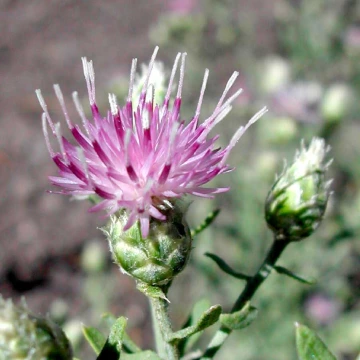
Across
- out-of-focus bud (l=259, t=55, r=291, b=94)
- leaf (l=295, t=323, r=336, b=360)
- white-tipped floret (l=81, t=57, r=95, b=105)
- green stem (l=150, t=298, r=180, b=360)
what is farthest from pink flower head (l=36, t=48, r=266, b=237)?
out-of-focus bud (l=259, t=55, r=291, b=94)

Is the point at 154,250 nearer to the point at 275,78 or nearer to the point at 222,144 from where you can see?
the point at 222,144

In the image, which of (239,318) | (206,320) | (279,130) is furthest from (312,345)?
(279,130)

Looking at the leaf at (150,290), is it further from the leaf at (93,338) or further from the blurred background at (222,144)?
the blurred background at (222,144)

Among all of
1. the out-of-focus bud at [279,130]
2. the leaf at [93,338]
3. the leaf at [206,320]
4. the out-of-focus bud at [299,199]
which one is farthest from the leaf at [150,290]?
the out-of-focus bud at [279,130]

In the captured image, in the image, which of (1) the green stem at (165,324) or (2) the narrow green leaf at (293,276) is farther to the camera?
(2) the narrow green leaf at (293,276)

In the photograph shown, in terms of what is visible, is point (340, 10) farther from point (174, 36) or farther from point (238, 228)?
point (238, 228)

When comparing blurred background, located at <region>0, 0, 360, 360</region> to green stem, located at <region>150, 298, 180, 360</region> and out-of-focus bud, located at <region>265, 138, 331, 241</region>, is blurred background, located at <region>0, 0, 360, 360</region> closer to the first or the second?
green stem, located at <region>150, 298, 180, 360</region>
